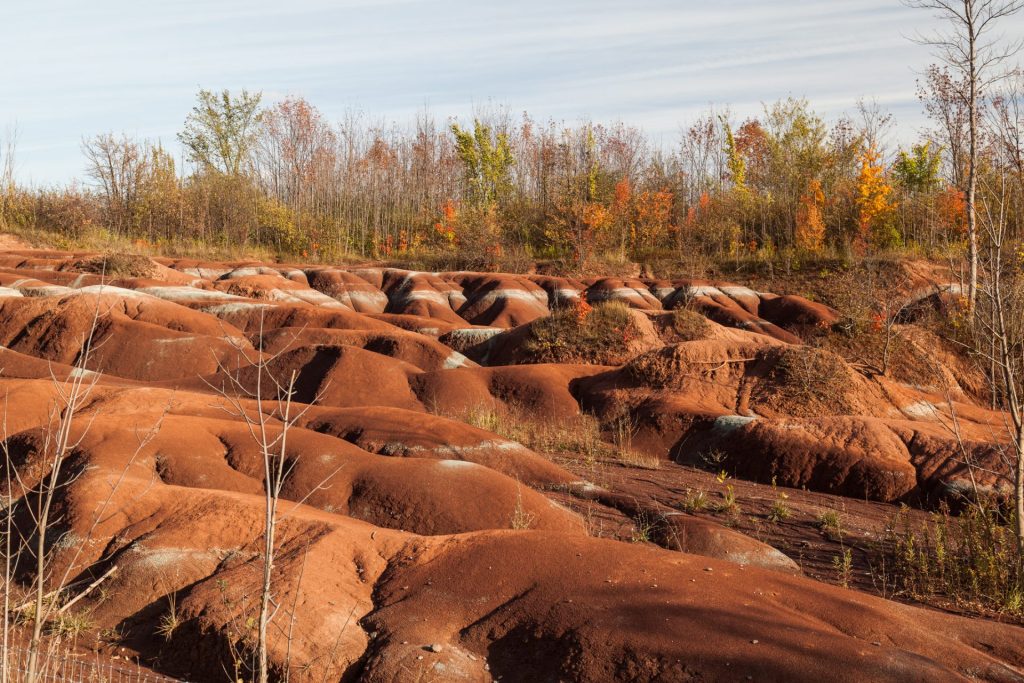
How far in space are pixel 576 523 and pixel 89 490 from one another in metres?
4.20

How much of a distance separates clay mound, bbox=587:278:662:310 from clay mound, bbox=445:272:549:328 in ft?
5.73

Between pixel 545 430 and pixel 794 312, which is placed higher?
pixel 794 312

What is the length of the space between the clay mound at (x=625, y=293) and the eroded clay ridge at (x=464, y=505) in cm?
846

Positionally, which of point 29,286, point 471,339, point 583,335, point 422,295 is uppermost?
point 29,286

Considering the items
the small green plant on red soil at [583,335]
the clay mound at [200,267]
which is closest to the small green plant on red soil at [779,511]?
the small green plant on red soil at [583,335]

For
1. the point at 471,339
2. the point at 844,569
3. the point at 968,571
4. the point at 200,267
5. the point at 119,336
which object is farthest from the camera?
the point at 200,267

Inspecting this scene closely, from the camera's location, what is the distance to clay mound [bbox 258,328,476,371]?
16859mm

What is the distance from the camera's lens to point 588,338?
17531 mm

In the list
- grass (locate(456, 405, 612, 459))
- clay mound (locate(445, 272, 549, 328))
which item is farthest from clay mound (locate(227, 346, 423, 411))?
clay mound (locate(445, 272, 549, 328))

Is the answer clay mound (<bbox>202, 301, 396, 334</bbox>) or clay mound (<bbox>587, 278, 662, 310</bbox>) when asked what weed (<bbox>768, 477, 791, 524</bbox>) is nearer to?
clay mound (<bbox>202, 301, 396, 334</bbox>)

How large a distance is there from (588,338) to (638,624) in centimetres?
1314

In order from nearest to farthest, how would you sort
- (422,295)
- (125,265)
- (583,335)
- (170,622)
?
1. (170,622)
2. (583,335)
3. (125,265)
4. (422,295)

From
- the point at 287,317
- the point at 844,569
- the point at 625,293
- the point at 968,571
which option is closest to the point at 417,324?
the point at 287,317

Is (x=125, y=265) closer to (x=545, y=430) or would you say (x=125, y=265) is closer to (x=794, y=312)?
(x=545, y=430)
